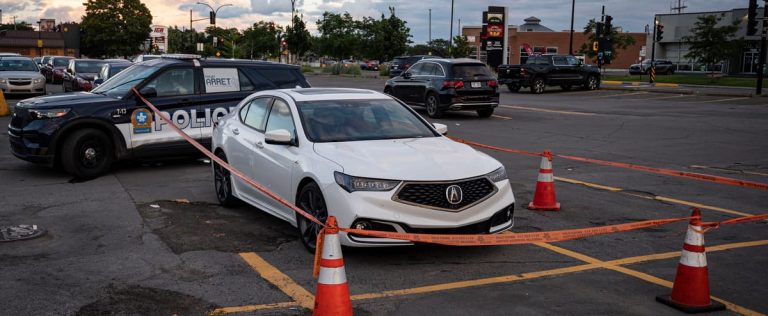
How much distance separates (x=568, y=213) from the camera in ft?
28.1

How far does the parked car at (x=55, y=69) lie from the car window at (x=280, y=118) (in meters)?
34.2

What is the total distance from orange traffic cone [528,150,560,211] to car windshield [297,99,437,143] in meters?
1.63

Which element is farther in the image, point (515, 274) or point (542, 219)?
point (542, 219)

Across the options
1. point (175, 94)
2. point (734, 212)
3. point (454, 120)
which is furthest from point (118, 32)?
point (734, 212)

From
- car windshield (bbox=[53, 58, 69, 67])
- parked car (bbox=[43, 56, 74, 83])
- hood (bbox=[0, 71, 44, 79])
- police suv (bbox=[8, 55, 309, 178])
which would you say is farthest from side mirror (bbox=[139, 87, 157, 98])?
car windshield (bbox=[53, 58, 69, 67])

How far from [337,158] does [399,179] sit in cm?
69

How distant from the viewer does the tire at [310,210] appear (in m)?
6.50

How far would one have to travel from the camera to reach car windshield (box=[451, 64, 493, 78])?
70.6 ft

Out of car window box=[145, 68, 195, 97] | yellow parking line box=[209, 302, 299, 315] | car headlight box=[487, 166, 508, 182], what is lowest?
yellow parking line box=[209, 302, 299, 315]

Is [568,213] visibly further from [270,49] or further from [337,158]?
[270,49]

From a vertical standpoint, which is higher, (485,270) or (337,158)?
(337,158)

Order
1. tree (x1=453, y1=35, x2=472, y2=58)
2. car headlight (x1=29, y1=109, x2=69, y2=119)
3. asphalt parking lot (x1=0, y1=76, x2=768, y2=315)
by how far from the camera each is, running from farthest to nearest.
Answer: tree (x1=453, y1=35, x2=472, y2=58), car headlight (x1=29, y1=109, x2=69, y2=119), asphalt parking lot (x1=0, y1=76, x2=768, y2=315)

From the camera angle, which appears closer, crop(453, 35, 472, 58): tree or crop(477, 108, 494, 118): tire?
crop(477, 108, 494, 118): tire

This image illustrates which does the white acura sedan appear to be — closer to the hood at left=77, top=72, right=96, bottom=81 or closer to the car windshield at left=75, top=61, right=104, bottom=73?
the hood at left=77, top=72, right=96, bottom=81
